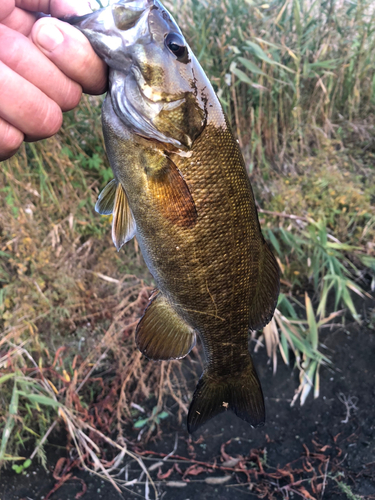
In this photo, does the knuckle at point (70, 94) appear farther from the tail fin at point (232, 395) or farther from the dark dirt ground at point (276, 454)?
the dark dirt ground at point (276, 454)

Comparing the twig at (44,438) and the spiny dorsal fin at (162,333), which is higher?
the spiny dorsal fin at (162,333)

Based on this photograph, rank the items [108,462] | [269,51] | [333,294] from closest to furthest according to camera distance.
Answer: [108,462] < [269,51] < [333,294]

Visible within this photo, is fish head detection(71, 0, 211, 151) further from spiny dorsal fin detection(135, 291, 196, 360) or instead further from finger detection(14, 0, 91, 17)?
spiny dorsal fin detection(135, 291, 196, 360)

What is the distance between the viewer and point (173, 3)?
295 cm

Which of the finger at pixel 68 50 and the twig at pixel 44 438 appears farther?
the twig at pixel 44 438

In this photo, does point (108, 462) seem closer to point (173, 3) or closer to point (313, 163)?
point (313, 163)

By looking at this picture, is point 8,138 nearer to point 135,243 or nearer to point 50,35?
point 50,35

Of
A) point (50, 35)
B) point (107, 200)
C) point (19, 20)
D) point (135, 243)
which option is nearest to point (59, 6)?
point (19, 20)

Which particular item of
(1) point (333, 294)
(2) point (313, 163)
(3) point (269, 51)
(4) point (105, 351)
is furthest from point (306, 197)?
(4) point (105, 351)

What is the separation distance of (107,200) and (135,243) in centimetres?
185

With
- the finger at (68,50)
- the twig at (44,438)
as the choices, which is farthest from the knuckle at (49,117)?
the twig at (44,438)

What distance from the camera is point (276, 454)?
2.51m

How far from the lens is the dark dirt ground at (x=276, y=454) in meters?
2.31

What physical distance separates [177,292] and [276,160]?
9.59ft
